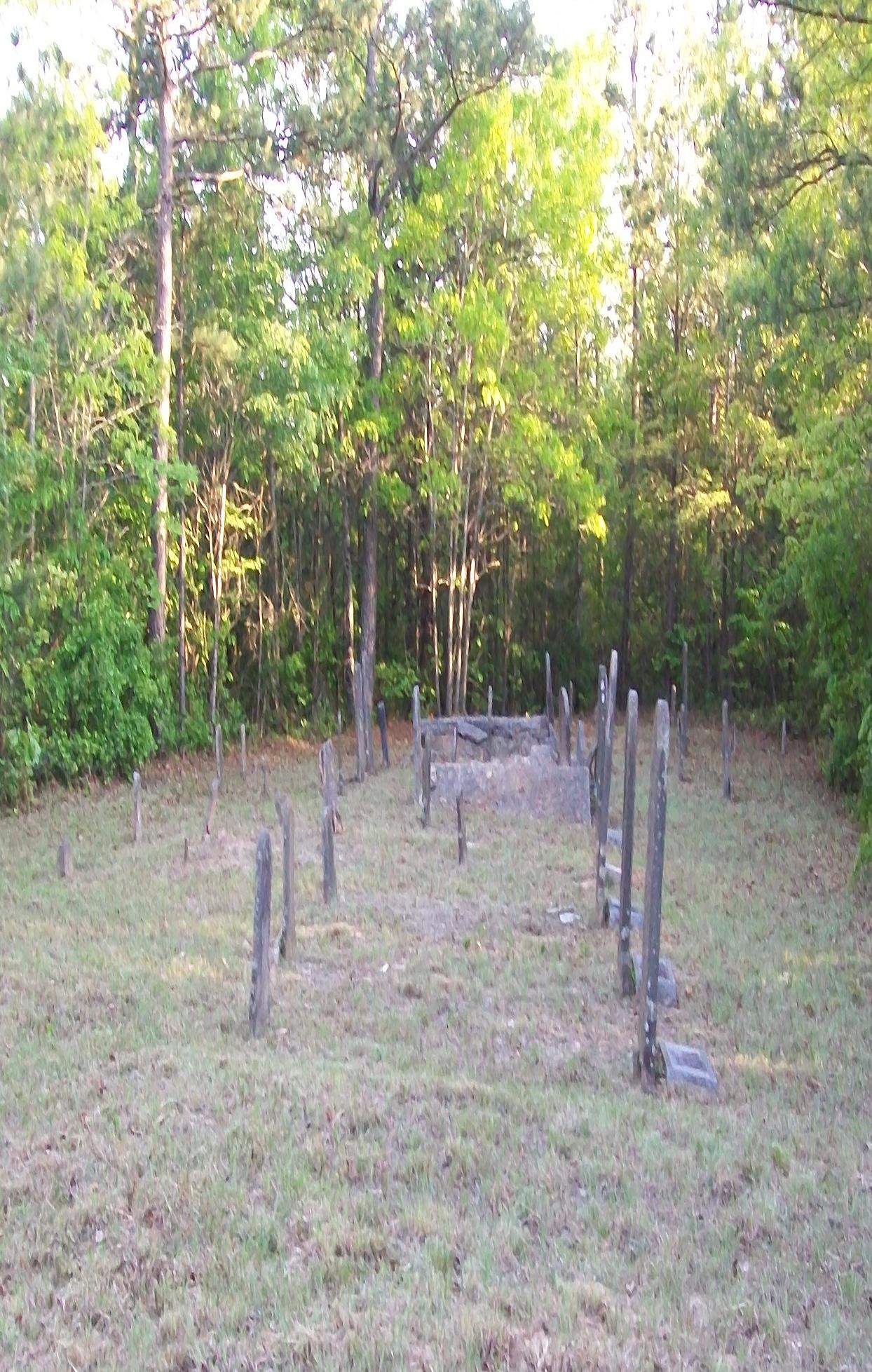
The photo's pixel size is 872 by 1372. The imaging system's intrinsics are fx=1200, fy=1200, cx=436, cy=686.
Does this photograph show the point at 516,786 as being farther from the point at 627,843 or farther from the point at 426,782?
the point at 627,843

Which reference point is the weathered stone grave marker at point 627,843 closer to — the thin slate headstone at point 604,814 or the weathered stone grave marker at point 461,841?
the thin slate headstone at point 604,814

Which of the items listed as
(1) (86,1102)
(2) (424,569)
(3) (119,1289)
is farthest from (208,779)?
(3) (119,1289)

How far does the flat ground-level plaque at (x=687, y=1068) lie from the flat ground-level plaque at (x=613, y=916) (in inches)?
103

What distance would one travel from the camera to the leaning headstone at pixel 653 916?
661 cm

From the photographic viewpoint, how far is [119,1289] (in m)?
4.46

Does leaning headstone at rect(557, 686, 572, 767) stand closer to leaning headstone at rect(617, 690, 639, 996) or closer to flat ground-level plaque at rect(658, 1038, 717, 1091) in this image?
leaning headstone at rect(617, 690, 639, 996)

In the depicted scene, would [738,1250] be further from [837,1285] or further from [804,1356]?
[804,1356]

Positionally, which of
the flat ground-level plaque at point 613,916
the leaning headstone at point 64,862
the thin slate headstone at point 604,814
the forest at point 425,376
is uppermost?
the forest at point 425,376

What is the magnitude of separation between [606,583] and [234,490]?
35.5 ft

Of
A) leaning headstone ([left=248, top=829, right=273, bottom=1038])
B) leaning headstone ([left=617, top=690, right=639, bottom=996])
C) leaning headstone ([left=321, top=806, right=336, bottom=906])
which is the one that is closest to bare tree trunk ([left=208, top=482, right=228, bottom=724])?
leaning headstone ([left=321, top=806, right=336, bottom=906])

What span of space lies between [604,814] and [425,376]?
13082mm

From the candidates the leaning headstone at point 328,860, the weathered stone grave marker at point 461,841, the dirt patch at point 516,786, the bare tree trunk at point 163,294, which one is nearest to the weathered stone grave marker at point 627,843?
the leaning headstone at point 328,860

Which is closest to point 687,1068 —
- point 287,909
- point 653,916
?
point 653,916

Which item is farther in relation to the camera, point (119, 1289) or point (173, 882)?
point (173, 882)
